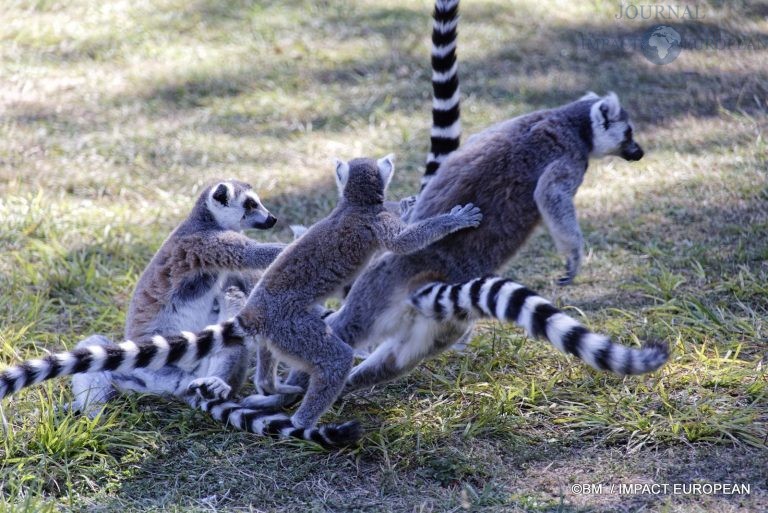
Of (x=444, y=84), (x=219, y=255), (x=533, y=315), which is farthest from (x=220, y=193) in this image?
(x=533, y=315)

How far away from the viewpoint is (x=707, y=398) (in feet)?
13.4

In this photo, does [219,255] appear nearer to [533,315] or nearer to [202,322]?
[202,322]

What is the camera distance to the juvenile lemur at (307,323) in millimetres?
3730

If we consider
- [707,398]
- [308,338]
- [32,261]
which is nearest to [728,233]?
[707,398]

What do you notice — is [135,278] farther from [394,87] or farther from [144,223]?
[394,87]

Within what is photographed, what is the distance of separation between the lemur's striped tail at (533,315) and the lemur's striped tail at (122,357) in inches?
34.0

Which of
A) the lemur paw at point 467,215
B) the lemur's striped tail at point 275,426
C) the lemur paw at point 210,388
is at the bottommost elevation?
the lemur's striped tail at point 275,426

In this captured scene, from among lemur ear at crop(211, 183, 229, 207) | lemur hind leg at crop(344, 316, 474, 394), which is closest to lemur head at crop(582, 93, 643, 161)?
lemur hind leg at crop(344, 316, 474, 394)

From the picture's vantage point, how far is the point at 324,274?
13.1 ft

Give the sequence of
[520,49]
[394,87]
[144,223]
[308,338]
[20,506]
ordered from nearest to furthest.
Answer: [20,506]
[308,338]
[144,223]
[394,87]
[520,49]

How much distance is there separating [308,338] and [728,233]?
3156 millimetres

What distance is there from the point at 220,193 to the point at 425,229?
46.7 inches

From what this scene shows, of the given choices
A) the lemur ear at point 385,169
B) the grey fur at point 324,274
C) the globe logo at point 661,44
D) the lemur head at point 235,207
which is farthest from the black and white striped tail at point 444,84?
the globe logo at point 661,44
